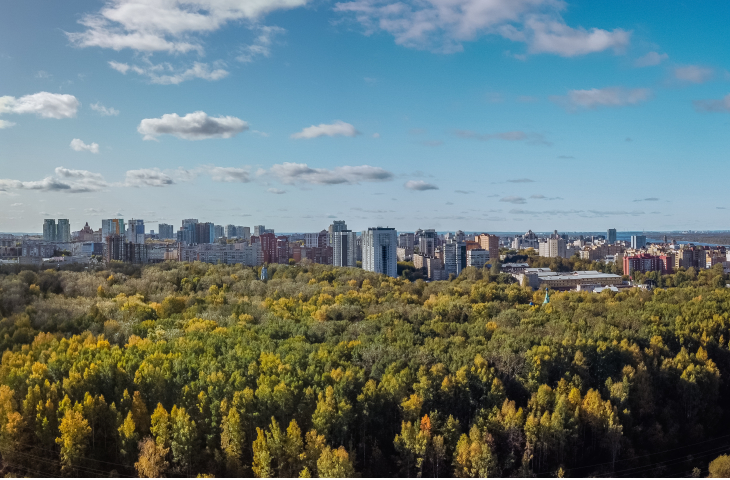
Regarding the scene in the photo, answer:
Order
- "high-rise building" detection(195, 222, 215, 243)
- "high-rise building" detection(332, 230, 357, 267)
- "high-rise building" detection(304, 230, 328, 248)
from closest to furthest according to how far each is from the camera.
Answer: "high-rise building" detection(332, 230, 357, 267)
"high-rise building" detection(304, 230, 328, 248)
"high-rise building" detection(195, 222, 215, 243)

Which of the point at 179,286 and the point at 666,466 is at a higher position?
the point at 179,286

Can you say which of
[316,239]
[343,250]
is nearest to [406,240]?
[316,239]

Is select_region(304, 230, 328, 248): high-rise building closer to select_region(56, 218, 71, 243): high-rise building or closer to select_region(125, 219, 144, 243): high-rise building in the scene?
select_region(125, 219, 144, 243): high-rise building

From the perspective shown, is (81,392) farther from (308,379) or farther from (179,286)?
(179,286)

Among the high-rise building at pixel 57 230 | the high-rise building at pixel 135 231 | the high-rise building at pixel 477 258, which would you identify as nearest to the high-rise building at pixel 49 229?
the high-rise building at pixel 57 230

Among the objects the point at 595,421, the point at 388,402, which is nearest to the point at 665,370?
the point at 595,421

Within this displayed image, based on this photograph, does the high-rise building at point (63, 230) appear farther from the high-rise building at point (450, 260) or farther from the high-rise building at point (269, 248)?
the high-rise building at point (450, 260)

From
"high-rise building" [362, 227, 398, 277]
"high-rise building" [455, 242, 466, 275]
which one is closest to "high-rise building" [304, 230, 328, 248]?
"high-rise building" [362, 227, 398, 277]
